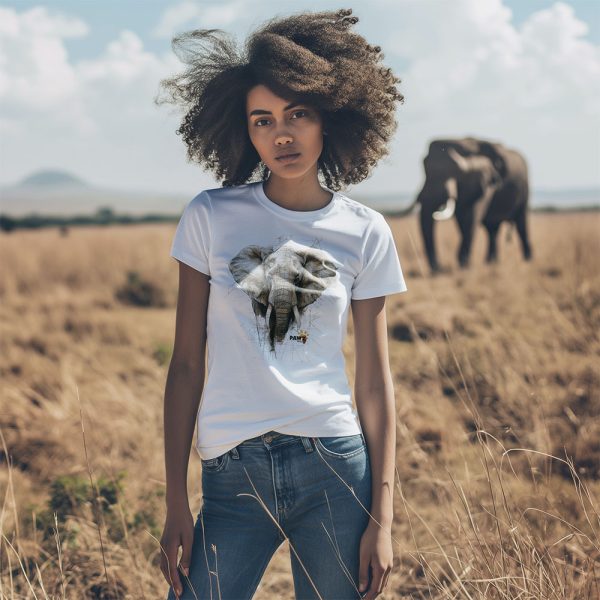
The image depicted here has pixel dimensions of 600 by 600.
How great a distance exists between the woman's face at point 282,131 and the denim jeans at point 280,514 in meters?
0.56

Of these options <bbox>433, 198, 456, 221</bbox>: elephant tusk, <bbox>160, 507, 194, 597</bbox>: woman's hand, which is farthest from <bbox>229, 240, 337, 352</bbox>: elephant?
<bbox>433, 198, 456, 221</bbox>: elephant tusk

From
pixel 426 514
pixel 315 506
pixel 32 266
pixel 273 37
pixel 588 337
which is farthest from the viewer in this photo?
→ pixel 32 266

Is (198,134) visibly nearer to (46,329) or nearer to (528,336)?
(528,336)

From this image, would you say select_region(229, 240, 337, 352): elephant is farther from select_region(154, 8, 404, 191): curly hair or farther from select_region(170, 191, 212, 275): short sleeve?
select_region(154, 8, 404, 191): curly hair

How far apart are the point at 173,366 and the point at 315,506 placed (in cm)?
39

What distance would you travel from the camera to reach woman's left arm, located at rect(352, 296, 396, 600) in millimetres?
1637

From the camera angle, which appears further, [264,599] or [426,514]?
[426,514]

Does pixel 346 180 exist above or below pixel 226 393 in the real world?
above

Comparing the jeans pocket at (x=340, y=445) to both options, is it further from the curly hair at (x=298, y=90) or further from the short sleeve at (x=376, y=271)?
the curly hair at (x=298, y=90)

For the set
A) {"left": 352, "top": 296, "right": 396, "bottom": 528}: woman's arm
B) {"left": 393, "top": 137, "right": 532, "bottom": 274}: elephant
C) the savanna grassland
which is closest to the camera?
{"left": 352, "top": 296, "right": 396, "bottom": 528}: woman's arm

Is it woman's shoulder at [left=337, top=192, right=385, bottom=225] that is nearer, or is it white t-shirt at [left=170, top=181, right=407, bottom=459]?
white t-shirt at [left=170, top=181, right=407, bottom=459]

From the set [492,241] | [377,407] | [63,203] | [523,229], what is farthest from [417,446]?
[63,203]

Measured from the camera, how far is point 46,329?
755 cm

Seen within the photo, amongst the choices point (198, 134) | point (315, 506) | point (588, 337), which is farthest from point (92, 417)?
point (588, 337)
